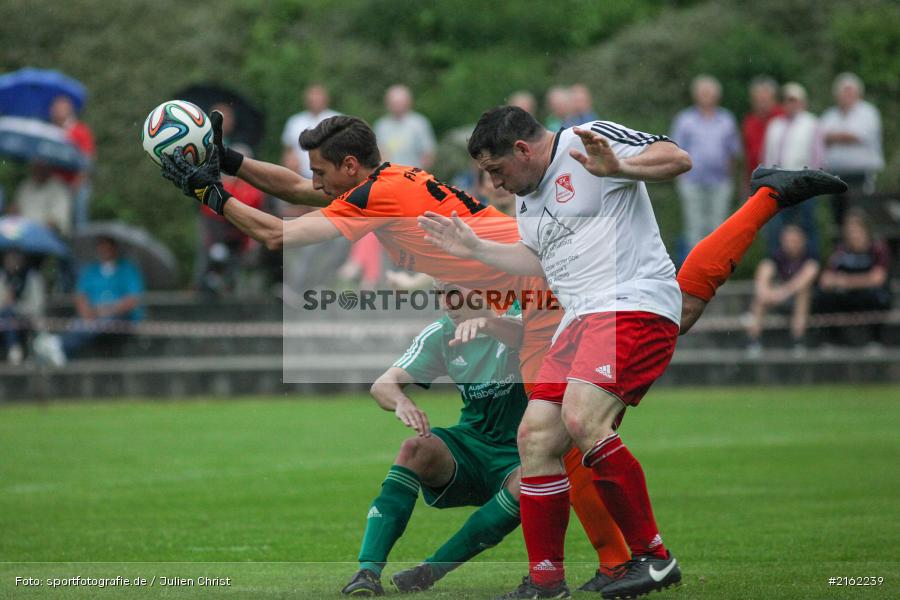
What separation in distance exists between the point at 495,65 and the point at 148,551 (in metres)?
18.9

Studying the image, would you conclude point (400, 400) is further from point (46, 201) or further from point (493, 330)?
point (46, 201)

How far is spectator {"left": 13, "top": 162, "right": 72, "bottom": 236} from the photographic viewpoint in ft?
60.1

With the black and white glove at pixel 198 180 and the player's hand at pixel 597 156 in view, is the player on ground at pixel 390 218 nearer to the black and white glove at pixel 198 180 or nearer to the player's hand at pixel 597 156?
the black and white glove at pixel 198 180

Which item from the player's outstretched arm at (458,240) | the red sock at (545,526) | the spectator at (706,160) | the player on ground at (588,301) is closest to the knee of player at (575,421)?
the player on ground at (588,301)

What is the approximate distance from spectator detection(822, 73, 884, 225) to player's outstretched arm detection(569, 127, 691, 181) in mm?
12132

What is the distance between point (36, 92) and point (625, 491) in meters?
15.3

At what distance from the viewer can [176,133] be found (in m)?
7.01

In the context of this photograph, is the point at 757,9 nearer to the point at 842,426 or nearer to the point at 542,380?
the point at 842,426

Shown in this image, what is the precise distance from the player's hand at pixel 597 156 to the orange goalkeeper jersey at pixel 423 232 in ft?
3.34

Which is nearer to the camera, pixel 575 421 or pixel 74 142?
pixel 575 421

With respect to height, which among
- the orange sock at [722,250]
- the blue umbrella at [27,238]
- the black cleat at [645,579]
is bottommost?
the black cleat at [645,579]

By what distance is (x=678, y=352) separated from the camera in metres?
17.8

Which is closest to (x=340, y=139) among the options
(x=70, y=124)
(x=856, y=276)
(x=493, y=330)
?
(x=493, y=330)

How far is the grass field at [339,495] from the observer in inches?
274
